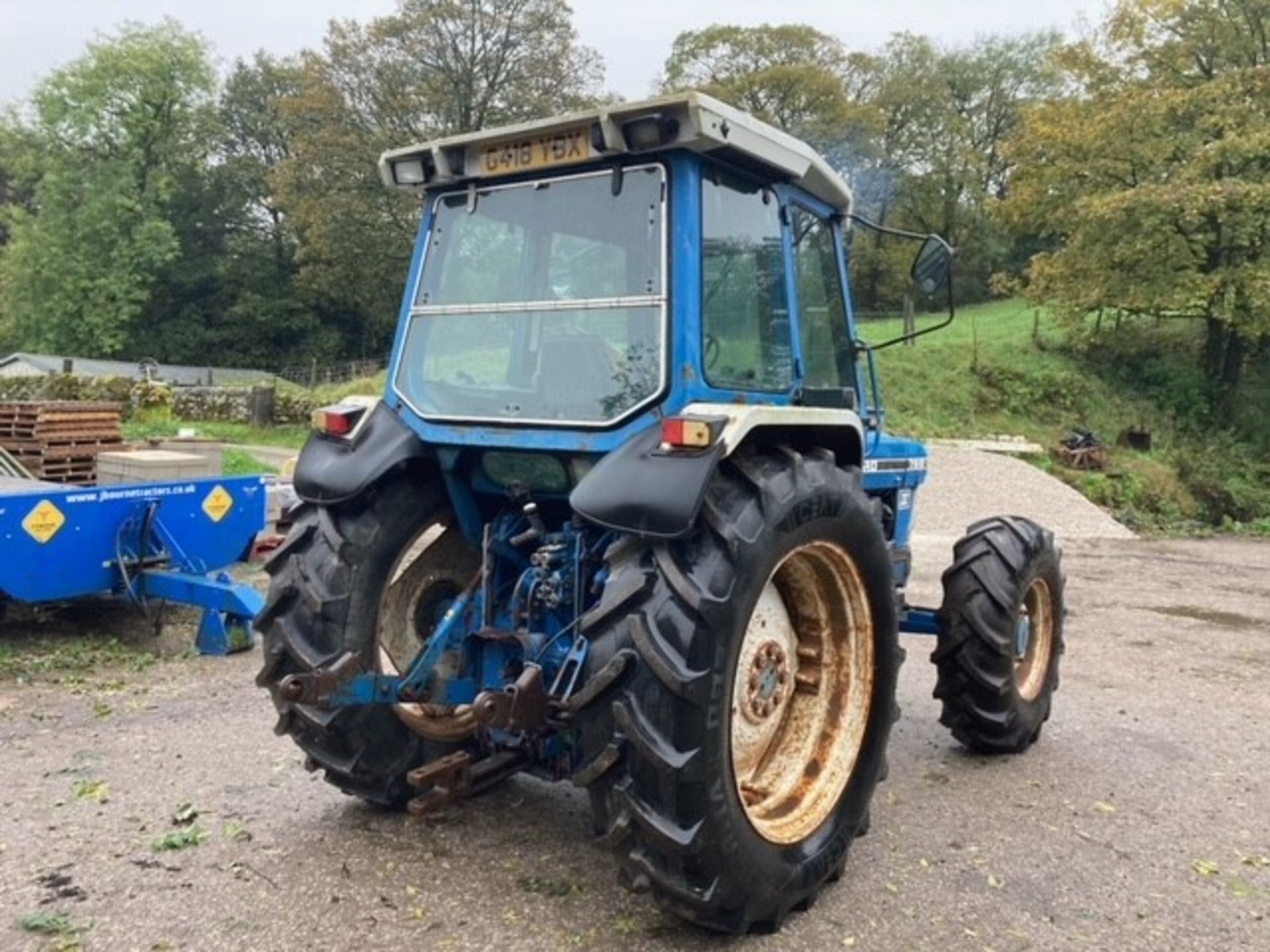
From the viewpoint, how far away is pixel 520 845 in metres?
3.62

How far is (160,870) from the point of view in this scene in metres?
3.35

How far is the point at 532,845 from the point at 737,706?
976 mm

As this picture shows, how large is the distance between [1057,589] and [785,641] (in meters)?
2.24

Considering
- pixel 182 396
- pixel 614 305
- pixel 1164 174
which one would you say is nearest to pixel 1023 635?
pixel 614 305

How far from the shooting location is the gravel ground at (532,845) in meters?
3.05

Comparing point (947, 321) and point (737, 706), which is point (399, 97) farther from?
point (737, 706)

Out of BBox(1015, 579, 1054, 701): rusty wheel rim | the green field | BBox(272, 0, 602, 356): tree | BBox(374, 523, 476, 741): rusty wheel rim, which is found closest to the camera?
BBox(374, 523, 476, 741): rusty wheel rim

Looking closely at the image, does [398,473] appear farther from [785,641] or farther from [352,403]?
[785,641]

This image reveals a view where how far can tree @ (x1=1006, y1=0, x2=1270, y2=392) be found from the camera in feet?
64.4

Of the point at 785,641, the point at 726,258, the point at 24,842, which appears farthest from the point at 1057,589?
the point at 24,842

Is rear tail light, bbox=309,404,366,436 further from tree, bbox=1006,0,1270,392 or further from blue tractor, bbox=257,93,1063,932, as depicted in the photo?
tree, bbox=1006,0,1270,392

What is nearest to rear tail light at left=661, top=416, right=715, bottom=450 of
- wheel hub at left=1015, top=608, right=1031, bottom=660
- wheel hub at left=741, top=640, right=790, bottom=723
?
wheel hub at left=741, top=640, right=790, bottom=723

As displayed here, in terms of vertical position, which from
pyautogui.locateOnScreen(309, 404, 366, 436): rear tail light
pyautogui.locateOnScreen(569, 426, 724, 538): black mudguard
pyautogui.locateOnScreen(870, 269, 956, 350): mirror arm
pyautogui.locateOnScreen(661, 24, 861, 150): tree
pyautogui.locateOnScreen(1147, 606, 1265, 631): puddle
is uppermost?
pyautogui.locateOnScreen(661, 24, 861, 150): tree

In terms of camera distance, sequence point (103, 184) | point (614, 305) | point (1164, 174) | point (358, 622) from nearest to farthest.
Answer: point (614, 305), point (358, 622), point (1164, 174), point (103, 184)
